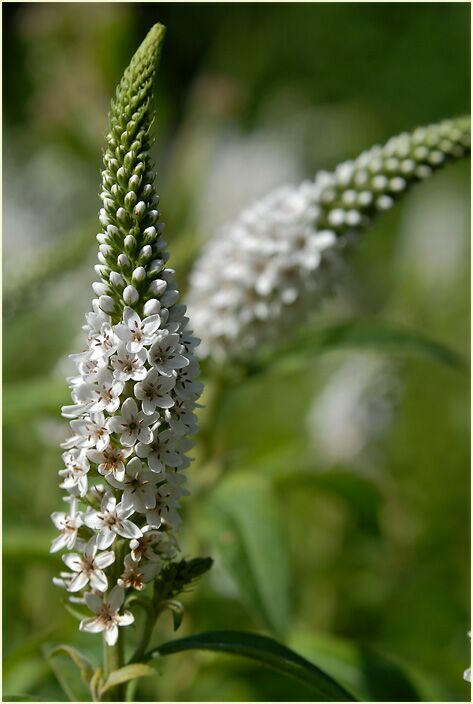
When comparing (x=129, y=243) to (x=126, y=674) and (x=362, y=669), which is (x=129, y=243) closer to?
(x=126, y=674)

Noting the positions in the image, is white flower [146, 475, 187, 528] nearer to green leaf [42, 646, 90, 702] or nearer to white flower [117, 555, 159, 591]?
white flower [117, 555, 159, 591]

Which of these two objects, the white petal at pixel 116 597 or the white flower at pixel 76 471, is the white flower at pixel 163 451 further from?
the white petal at pixel 116 597

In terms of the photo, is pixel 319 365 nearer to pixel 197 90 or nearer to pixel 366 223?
pixel 197 90

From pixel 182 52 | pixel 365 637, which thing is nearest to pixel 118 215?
pixel 365 637

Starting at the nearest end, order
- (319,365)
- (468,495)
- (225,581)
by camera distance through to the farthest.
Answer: (225,581), (468,495), (319,365)

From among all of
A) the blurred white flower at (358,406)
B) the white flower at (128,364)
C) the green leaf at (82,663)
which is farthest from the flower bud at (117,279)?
the blurred white flower at (358,406)

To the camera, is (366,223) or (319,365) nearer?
(366,223)

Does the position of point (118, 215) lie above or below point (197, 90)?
below

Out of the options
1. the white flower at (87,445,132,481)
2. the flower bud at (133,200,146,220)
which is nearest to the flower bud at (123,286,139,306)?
the flower bud at (133,200,146,220)
